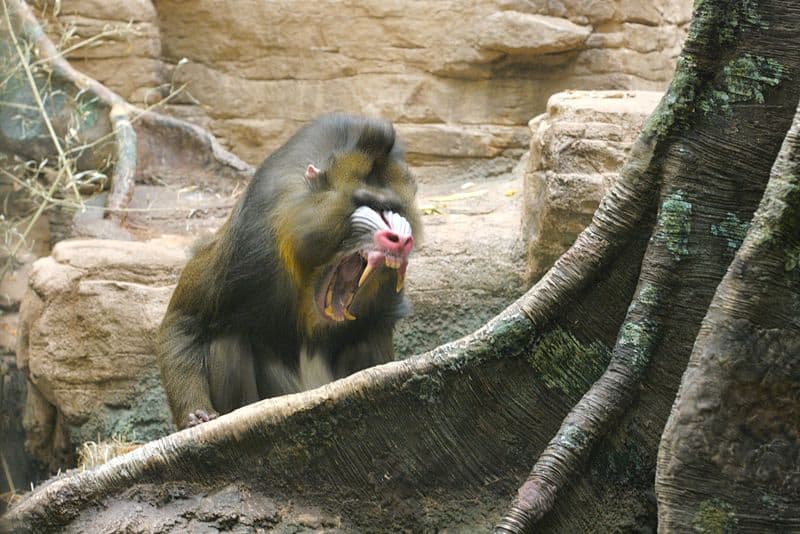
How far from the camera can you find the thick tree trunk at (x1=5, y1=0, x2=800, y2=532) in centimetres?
254

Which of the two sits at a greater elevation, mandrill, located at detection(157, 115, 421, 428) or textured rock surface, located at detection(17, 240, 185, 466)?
mandrill, located at detection(157, 115, 421, 428)

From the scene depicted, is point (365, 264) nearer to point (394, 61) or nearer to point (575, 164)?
point (575, 164)

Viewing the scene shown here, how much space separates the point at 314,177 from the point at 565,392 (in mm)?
1628

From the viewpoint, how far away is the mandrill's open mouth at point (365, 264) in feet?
12.7

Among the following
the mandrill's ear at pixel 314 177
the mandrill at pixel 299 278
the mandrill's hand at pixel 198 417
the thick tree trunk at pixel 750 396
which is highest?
the thick tree trunk at pixel 750 396

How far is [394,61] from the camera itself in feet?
30.9

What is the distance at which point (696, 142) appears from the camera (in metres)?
2.58

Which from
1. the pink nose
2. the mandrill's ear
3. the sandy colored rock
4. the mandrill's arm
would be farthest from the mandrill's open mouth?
the sandy colored rock

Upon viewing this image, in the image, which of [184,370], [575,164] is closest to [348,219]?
[184,370]

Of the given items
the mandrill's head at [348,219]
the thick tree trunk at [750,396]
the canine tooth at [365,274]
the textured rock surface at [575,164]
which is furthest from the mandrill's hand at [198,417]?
the thick tree trunk at [750,396]

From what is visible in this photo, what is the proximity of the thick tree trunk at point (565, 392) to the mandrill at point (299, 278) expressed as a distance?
3.79 feet

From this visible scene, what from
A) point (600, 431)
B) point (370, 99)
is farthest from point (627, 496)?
point (370, 99)

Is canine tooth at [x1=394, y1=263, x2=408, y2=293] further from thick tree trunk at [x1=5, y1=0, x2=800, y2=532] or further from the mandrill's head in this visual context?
thick tree trunk at [x1=5, y1=0, x2=800, y2=532]

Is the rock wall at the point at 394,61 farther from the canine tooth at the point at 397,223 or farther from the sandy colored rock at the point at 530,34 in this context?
the canine tooth at the point at 397,223
